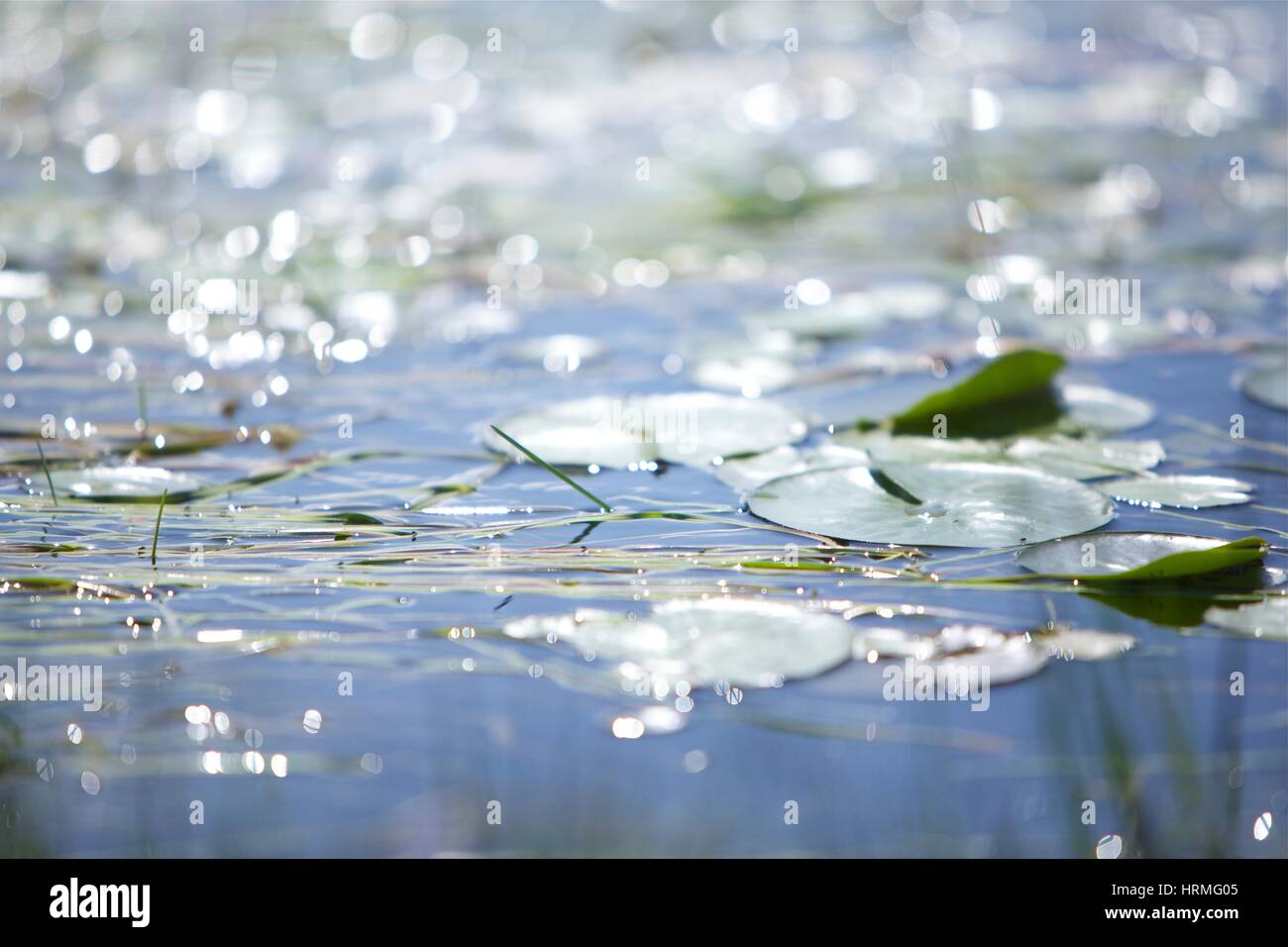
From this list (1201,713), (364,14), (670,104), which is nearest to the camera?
(1201,713)

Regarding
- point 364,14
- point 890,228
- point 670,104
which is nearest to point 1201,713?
point 890,228

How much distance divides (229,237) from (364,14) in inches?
147

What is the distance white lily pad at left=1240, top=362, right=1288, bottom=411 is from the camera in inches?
85.7

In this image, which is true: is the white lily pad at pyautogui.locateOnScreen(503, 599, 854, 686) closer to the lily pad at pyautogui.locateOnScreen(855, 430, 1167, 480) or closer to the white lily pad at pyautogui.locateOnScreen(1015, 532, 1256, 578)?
the white lily pad at pyautogui.locateOnScreen(1015, 532, 1256, 578)

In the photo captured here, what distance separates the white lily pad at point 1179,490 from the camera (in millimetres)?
1768

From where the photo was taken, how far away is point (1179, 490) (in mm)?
1802

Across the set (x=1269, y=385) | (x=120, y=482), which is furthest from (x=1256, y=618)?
(x=120, y=482)

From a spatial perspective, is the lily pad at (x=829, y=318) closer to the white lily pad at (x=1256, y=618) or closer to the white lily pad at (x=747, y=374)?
the white lily pad at (x=747, y=374)

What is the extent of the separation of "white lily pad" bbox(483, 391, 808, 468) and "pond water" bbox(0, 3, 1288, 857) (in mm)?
30

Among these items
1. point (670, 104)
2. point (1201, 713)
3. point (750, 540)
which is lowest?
point (1201, 713)

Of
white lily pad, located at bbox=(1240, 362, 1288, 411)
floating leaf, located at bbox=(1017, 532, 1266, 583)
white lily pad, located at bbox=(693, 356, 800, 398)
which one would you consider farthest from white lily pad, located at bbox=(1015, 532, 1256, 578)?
white lily pad, located at bbox=(693, 356, 800, 398)

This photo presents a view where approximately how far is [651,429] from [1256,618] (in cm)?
95
